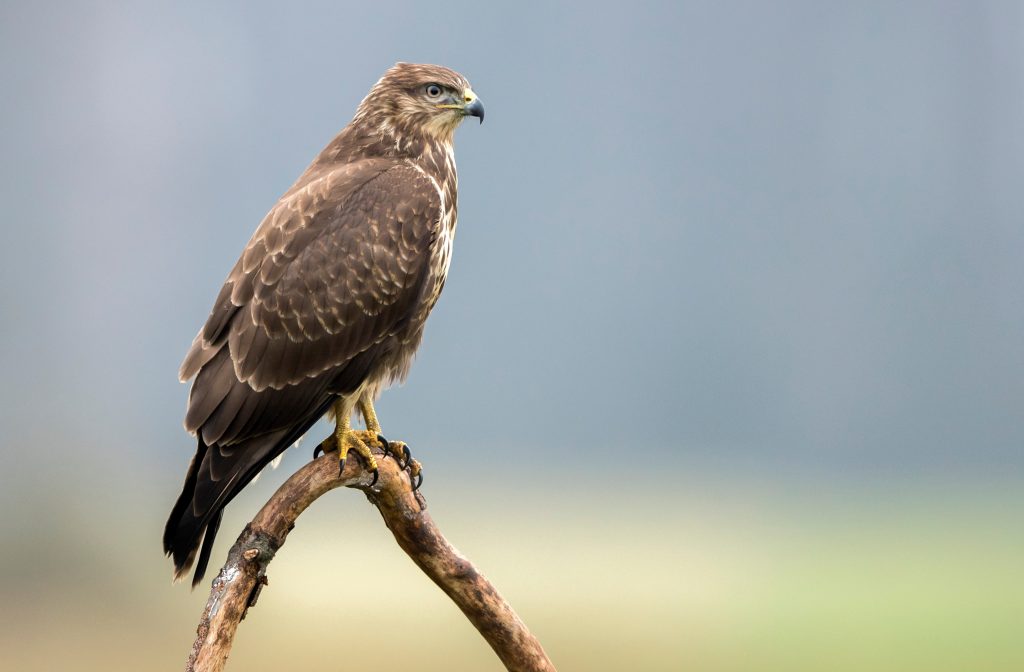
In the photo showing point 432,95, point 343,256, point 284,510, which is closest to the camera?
point 284,510

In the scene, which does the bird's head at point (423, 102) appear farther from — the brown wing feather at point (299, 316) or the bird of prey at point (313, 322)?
the brown wing feather at point (299, 316)

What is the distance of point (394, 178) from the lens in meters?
3.35

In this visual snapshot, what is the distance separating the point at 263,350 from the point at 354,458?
44cm

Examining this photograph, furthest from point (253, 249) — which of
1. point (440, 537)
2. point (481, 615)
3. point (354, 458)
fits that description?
point (481, 615)

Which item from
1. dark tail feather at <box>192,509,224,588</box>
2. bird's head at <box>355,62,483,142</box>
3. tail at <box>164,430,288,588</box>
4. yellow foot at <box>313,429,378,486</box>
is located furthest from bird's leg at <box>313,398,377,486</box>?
bird's head at <box>355,62,483,142</box>

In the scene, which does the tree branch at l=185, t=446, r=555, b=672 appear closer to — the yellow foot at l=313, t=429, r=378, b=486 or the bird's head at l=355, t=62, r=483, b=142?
the yellow foot at l=313, t=429, r=378, b=486

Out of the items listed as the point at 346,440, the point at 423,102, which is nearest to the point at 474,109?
the point at 423,102

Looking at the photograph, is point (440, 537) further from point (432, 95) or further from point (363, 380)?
point (432, 95)

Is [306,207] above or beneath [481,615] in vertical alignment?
above

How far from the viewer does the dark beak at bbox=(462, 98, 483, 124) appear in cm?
348

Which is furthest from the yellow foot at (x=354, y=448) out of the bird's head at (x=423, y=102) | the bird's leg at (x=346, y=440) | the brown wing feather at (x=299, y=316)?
the bird's head at (x=423, y=102)

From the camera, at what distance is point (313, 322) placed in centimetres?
318

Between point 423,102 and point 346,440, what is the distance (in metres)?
1.12

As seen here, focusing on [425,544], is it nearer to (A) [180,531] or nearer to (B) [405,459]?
(B) [405,459]
